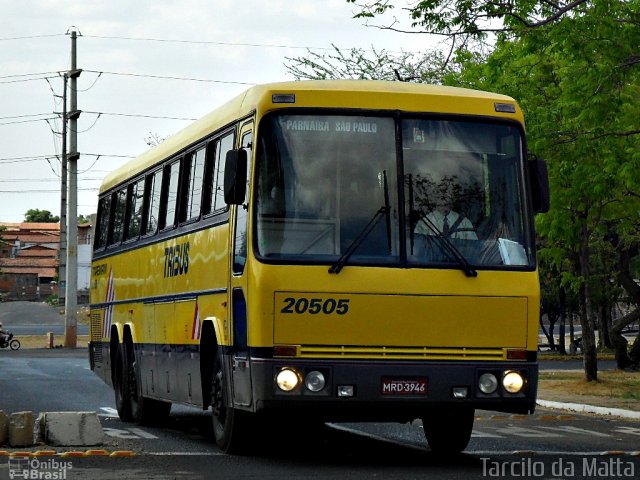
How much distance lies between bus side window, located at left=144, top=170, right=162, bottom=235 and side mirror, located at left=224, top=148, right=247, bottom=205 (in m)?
4.58

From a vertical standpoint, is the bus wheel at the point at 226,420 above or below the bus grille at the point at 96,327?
below

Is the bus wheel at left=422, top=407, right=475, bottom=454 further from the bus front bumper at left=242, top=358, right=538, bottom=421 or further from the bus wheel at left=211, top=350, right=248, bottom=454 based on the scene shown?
the bus wheel at left=211, top=350, right=248, bottom=454

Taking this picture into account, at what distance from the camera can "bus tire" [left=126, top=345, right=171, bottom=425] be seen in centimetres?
1845

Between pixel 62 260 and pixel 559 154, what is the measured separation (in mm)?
49797

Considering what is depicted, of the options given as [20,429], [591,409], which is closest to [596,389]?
[591,409]

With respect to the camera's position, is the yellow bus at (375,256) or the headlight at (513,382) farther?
the headlight at (513,382)

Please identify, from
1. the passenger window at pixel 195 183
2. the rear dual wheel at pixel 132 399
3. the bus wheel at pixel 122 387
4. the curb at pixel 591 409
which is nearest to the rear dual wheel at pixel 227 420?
the passenger window at pixel 195 183

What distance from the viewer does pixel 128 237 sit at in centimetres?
1938

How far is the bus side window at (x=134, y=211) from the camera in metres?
18.8

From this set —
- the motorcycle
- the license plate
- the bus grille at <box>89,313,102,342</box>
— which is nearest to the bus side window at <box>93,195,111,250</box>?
the bus grille at <box>89,313,102,342</box>

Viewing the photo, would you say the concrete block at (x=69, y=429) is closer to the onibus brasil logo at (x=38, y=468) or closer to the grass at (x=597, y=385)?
the onibus brasil logo at (x=38, y=468)

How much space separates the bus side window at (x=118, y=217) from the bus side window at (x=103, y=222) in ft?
2.06

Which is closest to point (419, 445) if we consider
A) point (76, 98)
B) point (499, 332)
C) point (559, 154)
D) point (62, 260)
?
point (499, 332)

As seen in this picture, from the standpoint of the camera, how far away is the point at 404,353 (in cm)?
1262
